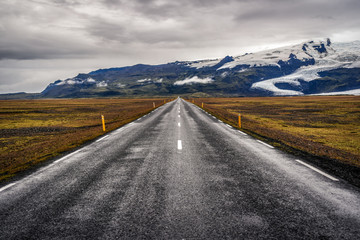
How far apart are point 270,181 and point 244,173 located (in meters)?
0.78

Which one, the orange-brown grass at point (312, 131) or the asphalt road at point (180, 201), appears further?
the orange-brown grass at point (312, 131)

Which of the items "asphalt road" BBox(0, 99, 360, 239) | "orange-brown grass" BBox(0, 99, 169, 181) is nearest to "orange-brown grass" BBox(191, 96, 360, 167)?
"asphalt road" BBox(0, 99, 360, 239)

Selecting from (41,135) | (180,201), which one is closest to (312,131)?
(180,201)

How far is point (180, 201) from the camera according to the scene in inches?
176

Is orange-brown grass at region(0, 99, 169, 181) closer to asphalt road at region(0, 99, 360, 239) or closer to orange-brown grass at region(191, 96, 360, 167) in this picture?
asphalt road at region(0, 99, 360, 239)

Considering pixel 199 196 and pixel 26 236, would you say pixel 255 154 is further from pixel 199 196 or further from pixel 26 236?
pixel 26 236

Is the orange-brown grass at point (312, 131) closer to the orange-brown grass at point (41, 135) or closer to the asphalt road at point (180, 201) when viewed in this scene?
the asphalt road at point (180, 201)

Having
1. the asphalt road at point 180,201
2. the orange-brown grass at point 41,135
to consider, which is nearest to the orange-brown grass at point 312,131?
the asphalt road at point 180,201

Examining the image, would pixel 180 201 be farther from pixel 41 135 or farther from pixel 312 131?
pixel 312 131

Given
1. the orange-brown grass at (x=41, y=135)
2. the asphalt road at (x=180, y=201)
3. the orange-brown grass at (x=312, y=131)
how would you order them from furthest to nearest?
the orange-brown grass at (x=312, y=131), the orange-brown grass at (x=41, y=135), the asphalt road at (x=180, y=201)

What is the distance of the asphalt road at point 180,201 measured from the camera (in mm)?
3492

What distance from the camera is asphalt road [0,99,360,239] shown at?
3492 millimetres

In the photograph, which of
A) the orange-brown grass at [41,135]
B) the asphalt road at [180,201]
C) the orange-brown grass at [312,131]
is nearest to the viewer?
the asphalt road at [180,201]

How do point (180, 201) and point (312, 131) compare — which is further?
point (312, 131)
